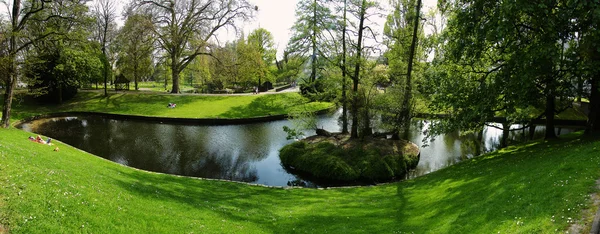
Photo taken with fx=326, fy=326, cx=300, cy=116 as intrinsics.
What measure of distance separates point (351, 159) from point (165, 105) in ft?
102

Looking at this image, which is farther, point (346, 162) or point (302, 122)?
point (302, 122)

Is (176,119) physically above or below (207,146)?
above

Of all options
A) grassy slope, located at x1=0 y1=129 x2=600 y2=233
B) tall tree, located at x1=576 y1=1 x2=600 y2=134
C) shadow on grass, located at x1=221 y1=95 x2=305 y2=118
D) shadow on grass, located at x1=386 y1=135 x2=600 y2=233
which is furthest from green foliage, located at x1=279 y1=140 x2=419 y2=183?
shadow on grass, located at x1=221 y1=95 x2=305 y2=118

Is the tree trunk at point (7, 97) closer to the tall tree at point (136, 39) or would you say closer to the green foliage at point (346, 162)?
the green foliage at point (346, 162)

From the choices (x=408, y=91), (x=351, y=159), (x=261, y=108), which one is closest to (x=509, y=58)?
(x=408, y=91)

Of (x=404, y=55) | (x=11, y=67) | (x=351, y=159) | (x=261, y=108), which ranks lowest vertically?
(x=351, y=159)

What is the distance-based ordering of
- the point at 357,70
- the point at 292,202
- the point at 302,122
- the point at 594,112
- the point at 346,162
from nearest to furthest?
the point at 292,202
the point at 594,112
the point at 346,162
the point at 357,70
the point at 302,122

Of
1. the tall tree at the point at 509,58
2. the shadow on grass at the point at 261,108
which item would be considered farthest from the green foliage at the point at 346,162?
the shadow on grass at the point at 261,108

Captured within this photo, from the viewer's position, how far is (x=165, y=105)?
44.2 metres

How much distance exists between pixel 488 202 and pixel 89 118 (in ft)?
141

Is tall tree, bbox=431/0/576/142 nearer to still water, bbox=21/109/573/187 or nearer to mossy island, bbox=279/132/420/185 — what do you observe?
mossy island, bbox=279/132/420/185

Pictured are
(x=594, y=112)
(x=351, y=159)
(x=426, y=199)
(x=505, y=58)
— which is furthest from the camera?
(x=351, y=159)

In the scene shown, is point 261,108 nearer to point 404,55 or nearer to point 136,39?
point 136,39

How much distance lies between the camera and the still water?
74.2 feet
